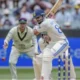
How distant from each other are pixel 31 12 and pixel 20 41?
Answer: 4.90 m

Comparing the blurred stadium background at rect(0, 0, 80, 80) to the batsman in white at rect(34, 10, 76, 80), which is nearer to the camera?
the batsman in white at rect(34, 10, 76, 80)

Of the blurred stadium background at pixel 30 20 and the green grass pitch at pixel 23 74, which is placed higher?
the blurred stadium background at pixel 30 20

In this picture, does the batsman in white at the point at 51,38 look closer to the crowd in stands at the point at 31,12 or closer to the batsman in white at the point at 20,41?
the batsman in white at the point at 20,41

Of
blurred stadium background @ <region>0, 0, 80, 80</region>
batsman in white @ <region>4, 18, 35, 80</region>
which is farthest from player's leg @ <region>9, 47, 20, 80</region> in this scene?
blurred stadium background @ <region>0, 0, 80, 80</region>

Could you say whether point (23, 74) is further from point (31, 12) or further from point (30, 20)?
point (31, 12)

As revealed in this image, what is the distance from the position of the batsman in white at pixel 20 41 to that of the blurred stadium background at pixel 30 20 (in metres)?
1.31

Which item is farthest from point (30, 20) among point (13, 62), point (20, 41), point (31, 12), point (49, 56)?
point (49, 56)

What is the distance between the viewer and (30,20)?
56.2 ft

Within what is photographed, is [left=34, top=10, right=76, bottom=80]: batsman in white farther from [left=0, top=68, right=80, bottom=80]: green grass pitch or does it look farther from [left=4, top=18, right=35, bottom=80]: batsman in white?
[left=0, top=68, right=80, bottom=80]: green grass pitch

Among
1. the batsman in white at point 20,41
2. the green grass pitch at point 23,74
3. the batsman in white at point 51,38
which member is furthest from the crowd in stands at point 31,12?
the batsman in white at point 51,38

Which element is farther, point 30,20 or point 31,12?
point 31,12

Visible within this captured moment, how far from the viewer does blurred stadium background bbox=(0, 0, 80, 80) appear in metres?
15.8

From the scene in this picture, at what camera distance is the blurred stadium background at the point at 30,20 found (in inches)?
623


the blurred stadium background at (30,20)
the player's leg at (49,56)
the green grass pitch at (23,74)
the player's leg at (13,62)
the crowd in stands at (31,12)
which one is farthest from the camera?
the crowd in stands at (31,12)
